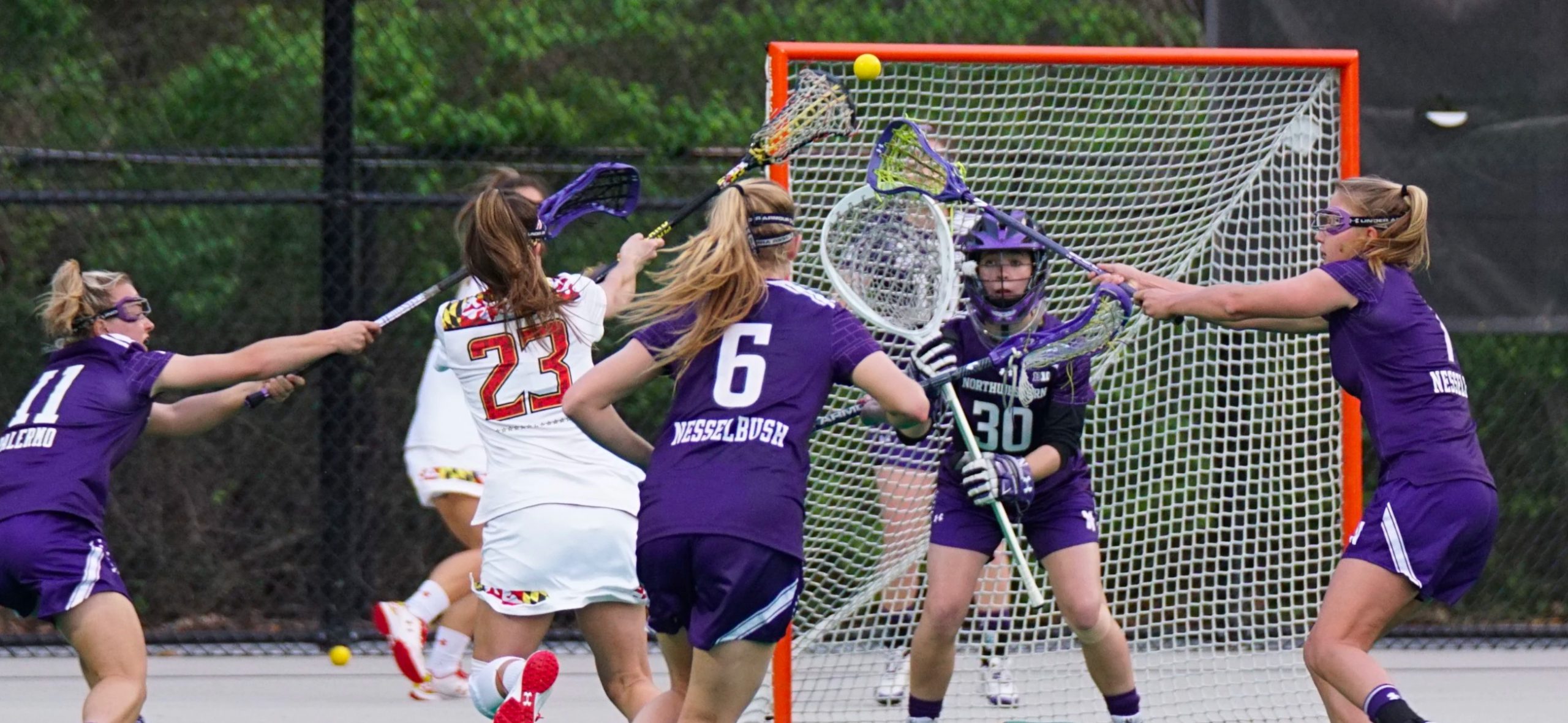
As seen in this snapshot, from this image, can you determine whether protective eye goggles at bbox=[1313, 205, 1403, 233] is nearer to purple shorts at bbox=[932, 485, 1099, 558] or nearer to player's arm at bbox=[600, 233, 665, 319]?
purple shorts at bbox=[932, 485, 1099, 558]

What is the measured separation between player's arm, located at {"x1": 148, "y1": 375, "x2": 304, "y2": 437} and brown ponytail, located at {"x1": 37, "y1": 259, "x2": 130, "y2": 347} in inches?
14.8

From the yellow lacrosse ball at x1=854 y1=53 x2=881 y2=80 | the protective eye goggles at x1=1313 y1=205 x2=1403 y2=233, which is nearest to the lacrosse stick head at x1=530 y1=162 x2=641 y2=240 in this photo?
the yellow lacrosse ball at x1=854 y1=53 x2=881 y2=80

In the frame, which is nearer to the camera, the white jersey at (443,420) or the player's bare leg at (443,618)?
the player's bare leg at (443,618)

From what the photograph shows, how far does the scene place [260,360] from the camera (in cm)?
480

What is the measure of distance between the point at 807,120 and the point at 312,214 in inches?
134

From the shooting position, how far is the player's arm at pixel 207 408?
513cm

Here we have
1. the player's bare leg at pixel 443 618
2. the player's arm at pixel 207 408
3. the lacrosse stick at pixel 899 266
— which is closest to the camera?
the lacrosse stick at pixel 899 266

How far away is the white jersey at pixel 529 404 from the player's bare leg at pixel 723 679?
2.73ft

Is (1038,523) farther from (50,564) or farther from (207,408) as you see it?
(50,564)

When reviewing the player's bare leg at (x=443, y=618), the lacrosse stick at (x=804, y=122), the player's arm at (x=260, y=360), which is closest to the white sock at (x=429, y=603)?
the player's bare leg at (x=443, y=618)

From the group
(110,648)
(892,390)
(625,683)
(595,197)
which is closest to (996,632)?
(625,683)

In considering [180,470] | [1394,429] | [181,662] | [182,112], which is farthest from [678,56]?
[1394,429]

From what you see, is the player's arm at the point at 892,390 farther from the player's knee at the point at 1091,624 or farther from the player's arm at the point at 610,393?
the player's knee at the point at 1091,624

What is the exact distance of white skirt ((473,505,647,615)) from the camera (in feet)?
14.9
